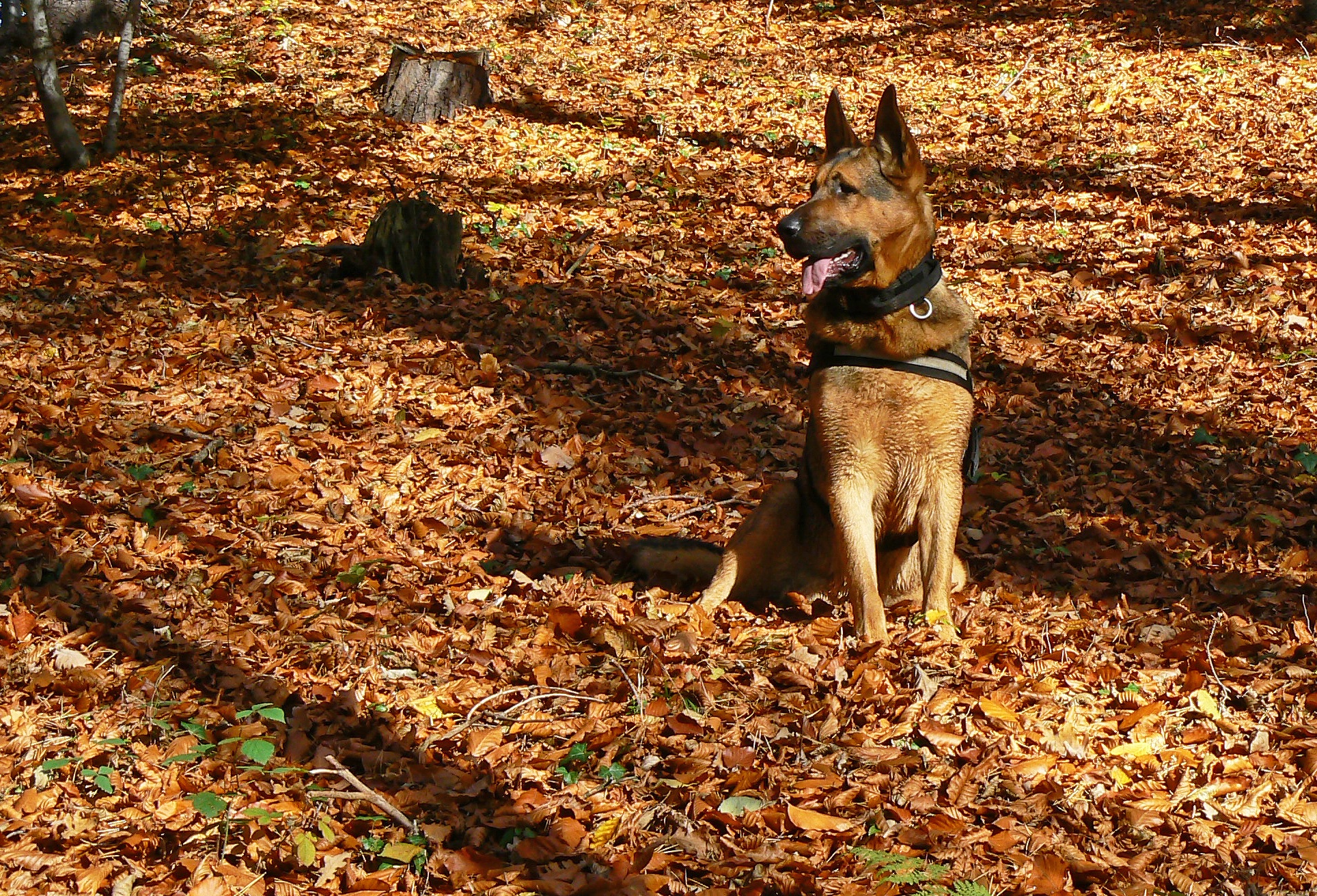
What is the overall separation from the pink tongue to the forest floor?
173 cm

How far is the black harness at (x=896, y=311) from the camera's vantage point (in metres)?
4.94

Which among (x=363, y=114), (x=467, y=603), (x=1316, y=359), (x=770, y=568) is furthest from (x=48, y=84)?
(x=1316, y=359)

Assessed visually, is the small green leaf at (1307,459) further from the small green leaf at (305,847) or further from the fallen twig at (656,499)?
the small green leaf at (305,847)

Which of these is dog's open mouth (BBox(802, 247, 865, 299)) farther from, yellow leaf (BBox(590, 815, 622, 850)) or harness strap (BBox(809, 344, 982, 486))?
yellow leaf (BBox(590, 815, 622, 850))

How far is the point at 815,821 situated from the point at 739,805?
11.3 inches

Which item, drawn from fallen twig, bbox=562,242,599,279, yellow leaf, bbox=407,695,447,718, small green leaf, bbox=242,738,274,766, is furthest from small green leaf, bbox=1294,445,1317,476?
small green leaf, bbox=242,738,274,766

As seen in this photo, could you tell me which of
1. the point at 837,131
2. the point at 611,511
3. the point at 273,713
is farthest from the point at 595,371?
the point at 273,713

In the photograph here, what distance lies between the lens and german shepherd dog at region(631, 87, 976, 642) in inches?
194

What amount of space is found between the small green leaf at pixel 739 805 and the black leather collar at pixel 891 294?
7.50 ft

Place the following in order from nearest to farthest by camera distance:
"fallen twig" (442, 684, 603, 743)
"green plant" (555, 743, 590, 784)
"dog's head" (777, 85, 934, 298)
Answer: "green plant" (555, 743, 590, 784)
"fallen twig" (442, 684, 603, 743)
"dog's head" (777, 85, 934, 298)

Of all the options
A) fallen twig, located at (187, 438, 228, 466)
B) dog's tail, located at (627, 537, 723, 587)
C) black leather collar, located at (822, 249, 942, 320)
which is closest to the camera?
black leather collar, located at (822, 249, 942, 320)

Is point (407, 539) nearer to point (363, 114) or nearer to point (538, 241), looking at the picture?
point (538, 241)

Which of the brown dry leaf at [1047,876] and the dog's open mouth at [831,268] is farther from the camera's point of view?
the dog's open mouth at [831,268]

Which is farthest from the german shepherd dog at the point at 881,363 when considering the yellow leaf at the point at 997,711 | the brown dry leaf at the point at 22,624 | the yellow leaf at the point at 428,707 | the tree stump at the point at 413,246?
the tree stump at the point at 413,246
